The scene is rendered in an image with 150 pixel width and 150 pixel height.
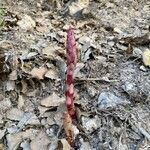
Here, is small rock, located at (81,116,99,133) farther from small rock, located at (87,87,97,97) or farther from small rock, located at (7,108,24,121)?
small rock, located at (7,108,24,121)

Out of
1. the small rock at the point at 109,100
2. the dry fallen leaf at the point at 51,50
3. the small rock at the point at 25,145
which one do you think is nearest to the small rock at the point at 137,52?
the small rock at the point at 109,100

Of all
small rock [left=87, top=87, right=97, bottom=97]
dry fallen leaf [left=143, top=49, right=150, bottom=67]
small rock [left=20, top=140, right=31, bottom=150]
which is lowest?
small rock [left=20, top=140, right=31, bottom=150]

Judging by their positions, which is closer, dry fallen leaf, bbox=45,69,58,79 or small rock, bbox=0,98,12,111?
small rock, bbox=0,98,12,111

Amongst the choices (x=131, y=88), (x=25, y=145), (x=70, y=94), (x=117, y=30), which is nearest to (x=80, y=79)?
(x=131, y=88)

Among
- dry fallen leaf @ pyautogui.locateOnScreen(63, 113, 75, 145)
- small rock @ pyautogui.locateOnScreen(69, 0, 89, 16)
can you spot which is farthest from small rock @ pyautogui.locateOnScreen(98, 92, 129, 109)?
small rock @ pyautogui.locateOnScreen(69, 0, 89, 16)

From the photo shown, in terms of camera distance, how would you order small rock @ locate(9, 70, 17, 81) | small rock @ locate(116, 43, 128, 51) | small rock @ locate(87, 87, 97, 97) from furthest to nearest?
small rock @ locate(116, 43, 128, 51)
small rock @ locate(9, 70, 17, 81)
small rock @ locate(87, 87, 97, 97)

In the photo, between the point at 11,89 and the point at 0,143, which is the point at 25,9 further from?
the point at 0,143

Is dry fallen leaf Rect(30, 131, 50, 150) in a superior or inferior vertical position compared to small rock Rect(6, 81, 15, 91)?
inferior

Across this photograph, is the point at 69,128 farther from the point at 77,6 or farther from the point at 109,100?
the point at 77,6
